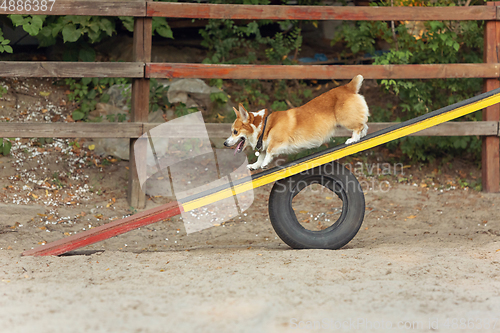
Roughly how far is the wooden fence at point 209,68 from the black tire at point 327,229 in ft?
4.87

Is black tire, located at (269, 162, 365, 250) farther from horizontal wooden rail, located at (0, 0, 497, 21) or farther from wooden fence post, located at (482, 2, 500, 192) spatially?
wooden fence post, located at (482, 2, 500, 192)

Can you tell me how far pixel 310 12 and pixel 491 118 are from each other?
8.28 ft

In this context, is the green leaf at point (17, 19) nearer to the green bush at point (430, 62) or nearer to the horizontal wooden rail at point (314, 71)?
the horizontal wooden rail at point (314, 71)

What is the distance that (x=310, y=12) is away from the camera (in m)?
5.35

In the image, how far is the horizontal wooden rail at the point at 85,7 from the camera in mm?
5027

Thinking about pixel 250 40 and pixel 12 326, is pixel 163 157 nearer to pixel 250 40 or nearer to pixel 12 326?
pixel 250 40

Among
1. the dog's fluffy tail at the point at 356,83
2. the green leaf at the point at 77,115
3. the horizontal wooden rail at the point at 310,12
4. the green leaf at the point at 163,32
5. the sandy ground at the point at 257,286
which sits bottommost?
the sandy ground at the point at 257,286

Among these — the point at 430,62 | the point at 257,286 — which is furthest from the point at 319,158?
the point at 430,62

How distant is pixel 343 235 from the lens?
402 centimetres

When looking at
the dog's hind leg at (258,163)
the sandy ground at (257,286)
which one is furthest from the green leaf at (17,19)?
the dog's hind leg at (258,163)

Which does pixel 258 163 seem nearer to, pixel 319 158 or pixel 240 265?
pixel 319 158

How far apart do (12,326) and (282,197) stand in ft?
7.43

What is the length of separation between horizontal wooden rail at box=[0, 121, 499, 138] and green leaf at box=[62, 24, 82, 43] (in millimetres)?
1746

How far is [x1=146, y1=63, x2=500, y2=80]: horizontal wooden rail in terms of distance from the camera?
5.26 m
